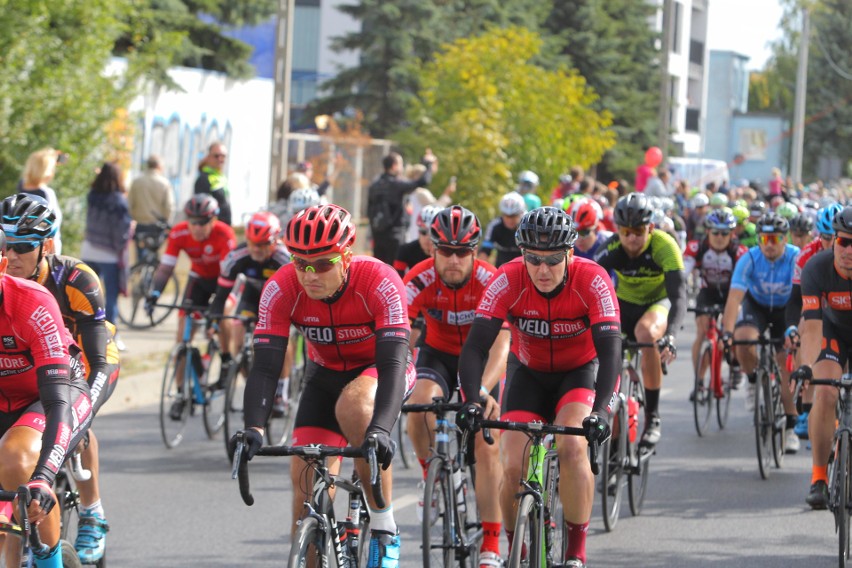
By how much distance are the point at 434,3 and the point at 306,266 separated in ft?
128

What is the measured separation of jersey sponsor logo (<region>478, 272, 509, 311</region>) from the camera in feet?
23.3

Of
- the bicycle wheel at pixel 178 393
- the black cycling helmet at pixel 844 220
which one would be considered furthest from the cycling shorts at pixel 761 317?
the bicycle wheel at pixel 178 393

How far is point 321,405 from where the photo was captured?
21.5 ft

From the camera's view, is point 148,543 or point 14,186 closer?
point 148,543

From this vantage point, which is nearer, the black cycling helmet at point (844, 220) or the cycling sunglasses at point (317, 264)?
the cycling sunglasses at point (317, 264)

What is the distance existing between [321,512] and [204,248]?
6.95 metres

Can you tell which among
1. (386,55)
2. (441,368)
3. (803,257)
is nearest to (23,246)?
(441,368)

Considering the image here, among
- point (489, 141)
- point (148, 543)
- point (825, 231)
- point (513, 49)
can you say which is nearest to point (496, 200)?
point (489, 141)

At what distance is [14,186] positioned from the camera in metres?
17.1

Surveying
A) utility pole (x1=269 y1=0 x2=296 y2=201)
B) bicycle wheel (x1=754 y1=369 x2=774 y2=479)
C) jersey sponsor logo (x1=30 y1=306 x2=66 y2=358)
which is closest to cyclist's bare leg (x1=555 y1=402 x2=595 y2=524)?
jersey sponsor logo (x1=30 y1=306 x2=66 y2=358)

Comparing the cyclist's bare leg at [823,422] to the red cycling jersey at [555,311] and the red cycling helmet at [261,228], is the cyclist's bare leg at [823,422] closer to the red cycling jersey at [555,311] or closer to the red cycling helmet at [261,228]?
the red cycling jersey at [555,311]

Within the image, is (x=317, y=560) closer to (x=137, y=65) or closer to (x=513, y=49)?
(x=137, y=65)

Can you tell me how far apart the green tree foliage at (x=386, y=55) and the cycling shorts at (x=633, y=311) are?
30.1 metres

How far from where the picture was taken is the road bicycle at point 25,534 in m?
4.98
